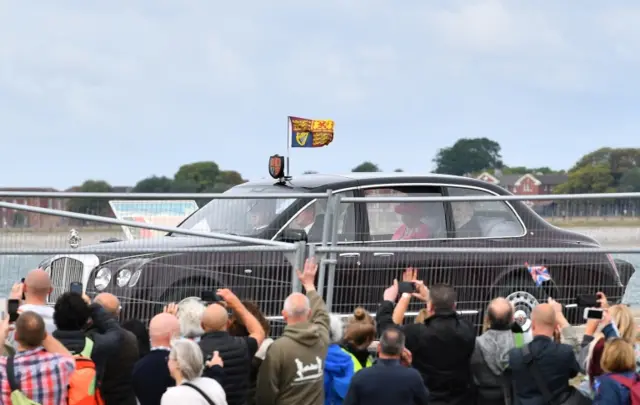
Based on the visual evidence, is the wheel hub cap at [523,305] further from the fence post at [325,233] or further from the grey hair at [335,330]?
the grey hair at [335,330]

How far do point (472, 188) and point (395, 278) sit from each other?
2490 millimetres

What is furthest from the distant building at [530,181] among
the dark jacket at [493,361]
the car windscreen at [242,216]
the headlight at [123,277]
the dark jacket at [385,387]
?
the dark jacket at [385,387]

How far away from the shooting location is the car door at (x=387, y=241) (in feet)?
35.3

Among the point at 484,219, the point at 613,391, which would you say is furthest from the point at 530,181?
the point at 613,391

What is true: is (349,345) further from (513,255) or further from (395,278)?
(513,255)

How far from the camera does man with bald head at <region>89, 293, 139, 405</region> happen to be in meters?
8.52

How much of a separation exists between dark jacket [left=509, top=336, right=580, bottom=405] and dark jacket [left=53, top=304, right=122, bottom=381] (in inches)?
110

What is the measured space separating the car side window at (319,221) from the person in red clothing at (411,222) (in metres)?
0.70

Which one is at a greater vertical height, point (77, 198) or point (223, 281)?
point (77, 198)

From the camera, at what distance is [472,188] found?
42.4 feet

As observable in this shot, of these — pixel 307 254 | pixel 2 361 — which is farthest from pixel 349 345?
pixel 2 361

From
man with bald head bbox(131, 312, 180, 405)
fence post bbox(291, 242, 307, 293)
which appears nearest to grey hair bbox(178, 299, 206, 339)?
man with bald head bbox(131, 312, 180, 405)

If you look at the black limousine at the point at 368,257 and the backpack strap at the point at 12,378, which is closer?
the backpack strap at the point at 12,378

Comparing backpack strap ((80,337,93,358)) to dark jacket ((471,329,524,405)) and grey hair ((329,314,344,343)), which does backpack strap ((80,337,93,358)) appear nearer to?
grey hair ((329,314,344,343))
